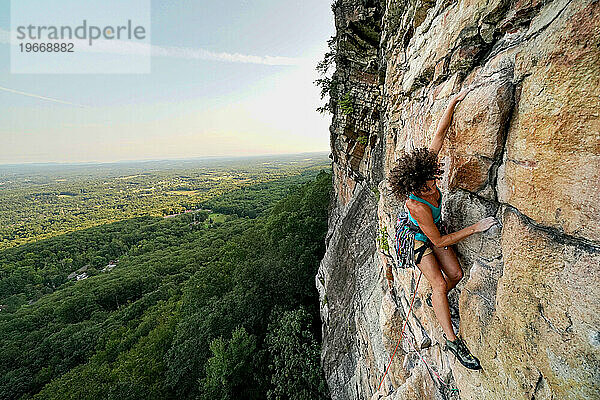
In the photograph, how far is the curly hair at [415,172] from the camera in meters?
2.62

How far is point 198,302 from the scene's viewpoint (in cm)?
1730

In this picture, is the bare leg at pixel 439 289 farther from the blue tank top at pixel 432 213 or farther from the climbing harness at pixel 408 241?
the blue tank top at pixel 432 213

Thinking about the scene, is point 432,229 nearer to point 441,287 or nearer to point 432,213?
point 432,213

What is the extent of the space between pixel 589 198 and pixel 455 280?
1603 millimetres

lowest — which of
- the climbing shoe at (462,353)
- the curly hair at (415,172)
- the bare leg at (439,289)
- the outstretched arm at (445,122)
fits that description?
the climbing shoe at (462,353)

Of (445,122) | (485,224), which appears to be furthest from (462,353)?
(445,122)

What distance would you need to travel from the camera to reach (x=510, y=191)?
2.14 m

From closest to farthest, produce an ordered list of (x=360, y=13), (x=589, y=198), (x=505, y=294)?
(x=589, y=198), (x=505, y=294), (x=360, y=13)

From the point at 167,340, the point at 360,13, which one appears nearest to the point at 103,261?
the point at 167,340

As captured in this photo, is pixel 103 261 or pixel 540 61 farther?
pixel 103 261

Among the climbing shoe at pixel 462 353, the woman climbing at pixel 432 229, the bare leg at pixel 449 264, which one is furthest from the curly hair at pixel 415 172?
the climbing shoe at pixel 462 353

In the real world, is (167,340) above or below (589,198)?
below

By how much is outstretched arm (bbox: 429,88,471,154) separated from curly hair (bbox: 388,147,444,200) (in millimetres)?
192

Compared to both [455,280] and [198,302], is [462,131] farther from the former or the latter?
[198,302]
